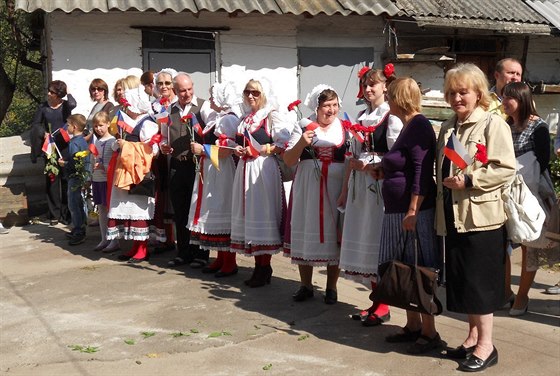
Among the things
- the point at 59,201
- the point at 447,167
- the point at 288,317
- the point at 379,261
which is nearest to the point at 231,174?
the point at 288,317

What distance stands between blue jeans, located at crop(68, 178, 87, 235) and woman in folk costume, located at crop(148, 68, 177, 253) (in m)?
1.32

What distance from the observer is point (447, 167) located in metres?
4.70

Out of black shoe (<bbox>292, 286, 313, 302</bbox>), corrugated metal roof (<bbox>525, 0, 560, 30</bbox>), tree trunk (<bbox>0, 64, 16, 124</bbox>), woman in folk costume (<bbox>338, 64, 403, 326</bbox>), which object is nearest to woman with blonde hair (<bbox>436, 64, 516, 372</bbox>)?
woman in folk costume (<bbox>338, 64, 403, 326</bbox>)

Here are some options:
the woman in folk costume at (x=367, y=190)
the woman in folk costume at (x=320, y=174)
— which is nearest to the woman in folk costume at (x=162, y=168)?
the woman in folk costume at (x=320, y=174)

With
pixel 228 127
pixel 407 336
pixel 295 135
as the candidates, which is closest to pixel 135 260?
pixel 228 127

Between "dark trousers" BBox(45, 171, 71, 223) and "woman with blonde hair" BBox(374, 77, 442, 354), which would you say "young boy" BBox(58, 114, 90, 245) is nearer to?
"dark trousers" BBox(45, 171, 71, 223)

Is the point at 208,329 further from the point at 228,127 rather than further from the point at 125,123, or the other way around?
the point at 125,123

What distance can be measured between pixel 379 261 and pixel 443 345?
695 millimetres

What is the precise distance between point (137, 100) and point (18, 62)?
1080cm

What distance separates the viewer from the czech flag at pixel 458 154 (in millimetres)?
4500

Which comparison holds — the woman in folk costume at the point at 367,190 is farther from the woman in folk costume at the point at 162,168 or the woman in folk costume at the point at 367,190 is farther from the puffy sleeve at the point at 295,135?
the woman in folk costume at the point at 162,168

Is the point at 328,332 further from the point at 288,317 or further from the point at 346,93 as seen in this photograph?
the point at 346,93

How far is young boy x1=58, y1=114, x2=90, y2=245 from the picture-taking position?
29.4ft

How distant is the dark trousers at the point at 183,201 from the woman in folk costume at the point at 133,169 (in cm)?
30
